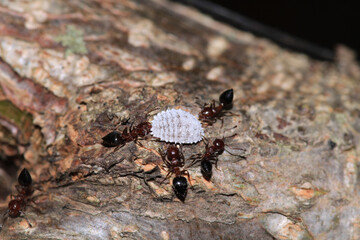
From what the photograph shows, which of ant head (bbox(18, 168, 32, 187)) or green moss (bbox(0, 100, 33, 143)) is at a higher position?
green moss (bbox(0, 100, 33, 143))

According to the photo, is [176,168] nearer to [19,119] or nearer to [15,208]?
[15,208]

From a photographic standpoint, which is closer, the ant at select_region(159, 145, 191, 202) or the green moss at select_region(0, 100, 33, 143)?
the ant at select_region(159, 145, 191, 202)

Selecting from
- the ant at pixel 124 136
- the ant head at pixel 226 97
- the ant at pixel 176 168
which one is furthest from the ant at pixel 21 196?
the ant head at pixel 226 97

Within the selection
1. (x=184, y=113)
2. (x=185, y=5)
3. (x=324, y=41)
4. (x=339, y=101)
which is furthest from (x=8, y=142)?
(x=324, y=41)

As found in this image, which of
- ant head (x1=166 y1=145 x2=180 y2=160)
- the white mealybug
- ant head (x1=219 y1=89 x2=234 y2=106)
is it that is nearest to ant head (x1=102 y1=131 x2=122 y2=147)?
the white mealybug

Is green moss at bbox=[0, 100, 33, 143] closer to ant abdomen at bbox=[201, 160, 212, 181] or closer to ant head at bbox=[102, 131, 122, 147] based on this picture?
ant head at bbox=[102, 131, 122, 147]

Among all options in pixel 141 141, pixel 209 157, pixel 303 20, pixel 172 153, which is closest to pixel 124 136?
pixel 141 141
